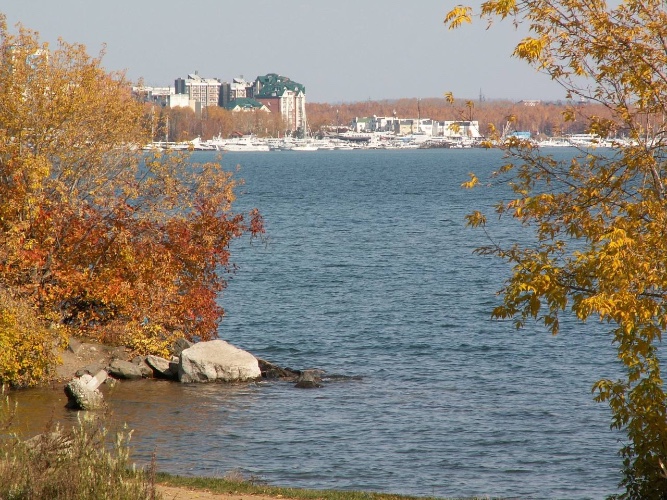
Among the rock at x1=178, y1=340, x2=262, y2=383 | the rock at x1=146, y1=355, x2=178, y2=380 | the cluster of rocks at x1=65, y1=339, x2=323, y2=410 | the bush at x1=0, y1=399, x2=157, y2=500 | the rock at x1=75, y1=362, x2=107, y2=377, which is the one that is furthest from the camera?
the rock at x1=146, y1=355, x2=178, y2=380

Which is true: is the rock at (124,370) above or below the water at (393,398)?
above

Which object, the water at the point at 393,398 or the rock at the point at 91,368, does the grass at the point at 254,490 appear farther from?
the rock at the point at 91,368

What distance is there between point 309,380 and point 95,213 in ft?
25.8

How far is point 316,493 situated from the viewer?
47.6 feet

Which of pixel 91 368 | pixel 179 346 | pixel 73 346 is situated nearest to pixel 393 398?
pixel 179 346

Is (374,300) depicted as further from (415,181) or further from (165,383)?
(415,181)

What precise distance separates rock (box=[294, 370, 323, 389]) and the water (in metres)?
0.38

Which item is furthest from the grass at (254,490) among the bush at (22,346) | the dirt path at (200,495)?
the bush at (22,346)

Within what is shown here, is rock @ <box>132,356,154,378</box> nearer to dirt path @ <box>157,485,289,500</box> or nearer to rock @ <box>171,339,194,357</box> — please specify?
rock @ <box>171,339,194,357</box>

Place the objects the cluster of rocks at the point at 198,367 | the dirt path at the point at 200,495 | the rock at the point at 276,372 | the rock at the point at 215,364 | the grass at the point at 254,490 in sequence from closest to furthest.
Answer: the dirt path at the point at 200,495 → the grass at the point at 254,490 → the cluster of rocks at the point at 198,367 → the rock at the point at 215,364 → the rock at the point at 276,372

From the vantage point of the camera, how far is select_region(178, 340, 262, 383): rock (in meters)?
26.1

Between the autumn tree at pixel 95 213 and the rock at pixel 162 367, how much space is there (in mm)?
580

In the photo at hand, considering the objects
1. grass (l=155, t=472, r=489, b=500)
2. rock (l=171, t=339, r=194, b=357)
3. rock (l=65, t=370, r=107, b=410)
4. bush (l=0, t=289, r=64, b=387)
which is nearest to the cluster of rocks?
rock (l=171, t=339, r=194, b=357)

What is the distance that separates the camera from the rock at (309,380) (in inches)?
1032
